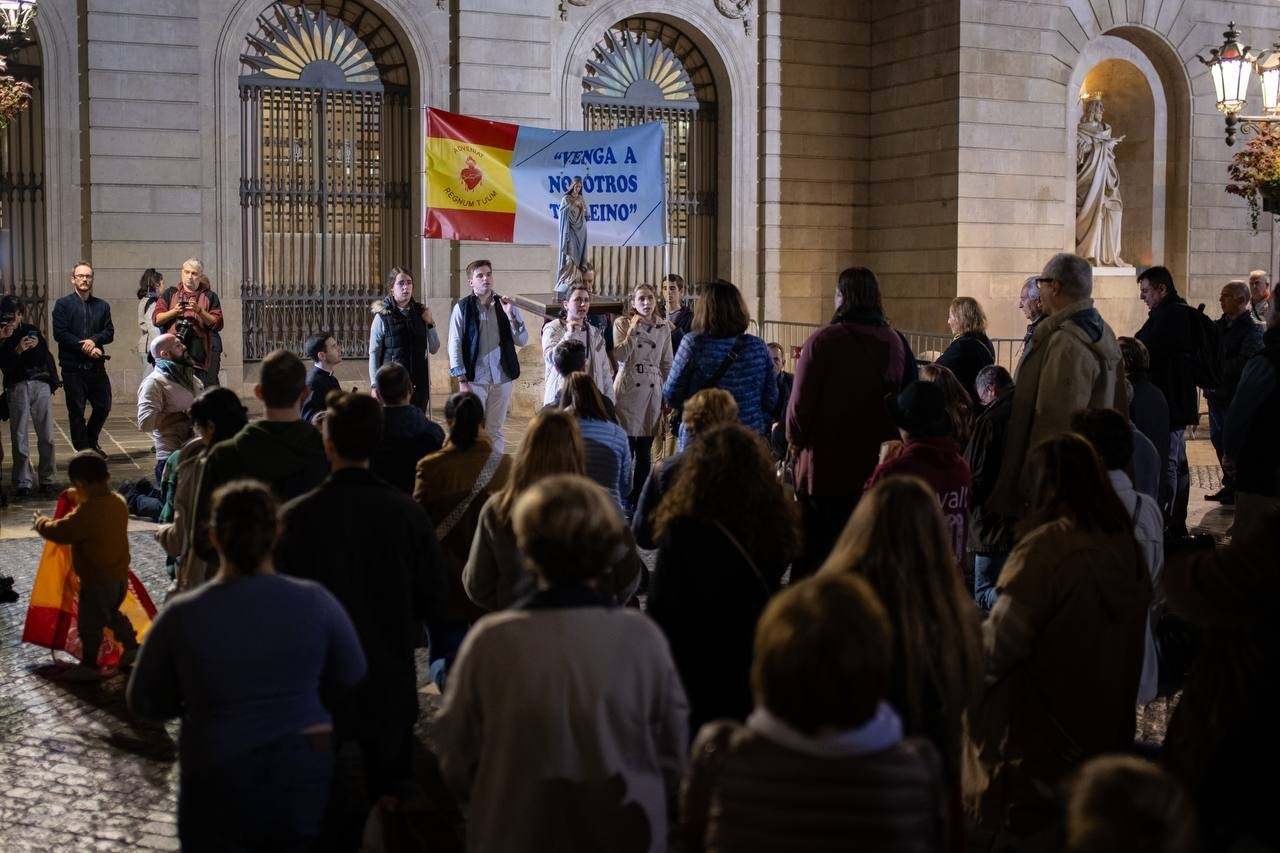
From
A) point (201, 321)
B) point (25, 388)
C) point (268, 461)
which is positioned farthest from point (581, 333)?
point (268, 461)

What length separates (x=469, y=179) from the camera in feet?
43.2

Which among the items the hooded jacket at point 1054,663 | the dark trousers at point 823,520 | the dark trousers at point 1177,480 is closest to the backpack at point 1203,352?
the dark trousers at point 1177,480

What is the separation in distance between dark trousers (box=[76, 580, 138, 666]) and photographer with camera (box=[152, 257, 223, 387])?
490 centimetres

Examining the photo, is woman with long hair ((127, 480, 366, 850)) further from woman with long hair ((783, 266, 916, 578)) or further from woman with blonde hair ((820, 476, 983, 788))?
woman with long hair ((783, 266, 916, 578))

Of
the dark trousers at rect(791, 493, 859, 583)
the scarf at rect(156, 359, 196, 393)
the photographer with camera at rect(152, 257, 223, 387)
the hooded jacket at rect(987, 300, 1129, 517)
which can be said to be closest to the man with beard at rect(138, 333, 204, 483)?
the scarf at rect(156, 359, 196, 393)

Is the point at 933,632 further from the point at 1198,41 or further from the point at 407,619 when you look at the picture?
the point at 1198,41

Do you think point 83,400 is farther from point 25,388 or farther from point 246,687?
point 246,687

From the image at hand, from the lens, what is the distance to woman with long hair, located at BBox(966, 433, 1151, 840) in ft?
14.7

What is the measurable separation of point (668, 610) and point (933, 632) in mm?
917

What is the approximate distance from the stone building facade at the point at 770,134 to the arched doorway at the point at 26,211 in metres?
0.04

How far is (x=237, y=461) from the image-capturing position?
5496mm

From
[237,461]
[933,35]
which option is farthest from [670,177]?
[237,461]

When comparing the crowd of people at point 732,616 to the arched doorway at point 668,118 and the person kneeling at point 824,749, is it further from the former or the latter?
the arched doorway at point 668,118

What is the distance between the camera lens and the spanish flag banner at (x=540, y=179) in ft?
42.8
